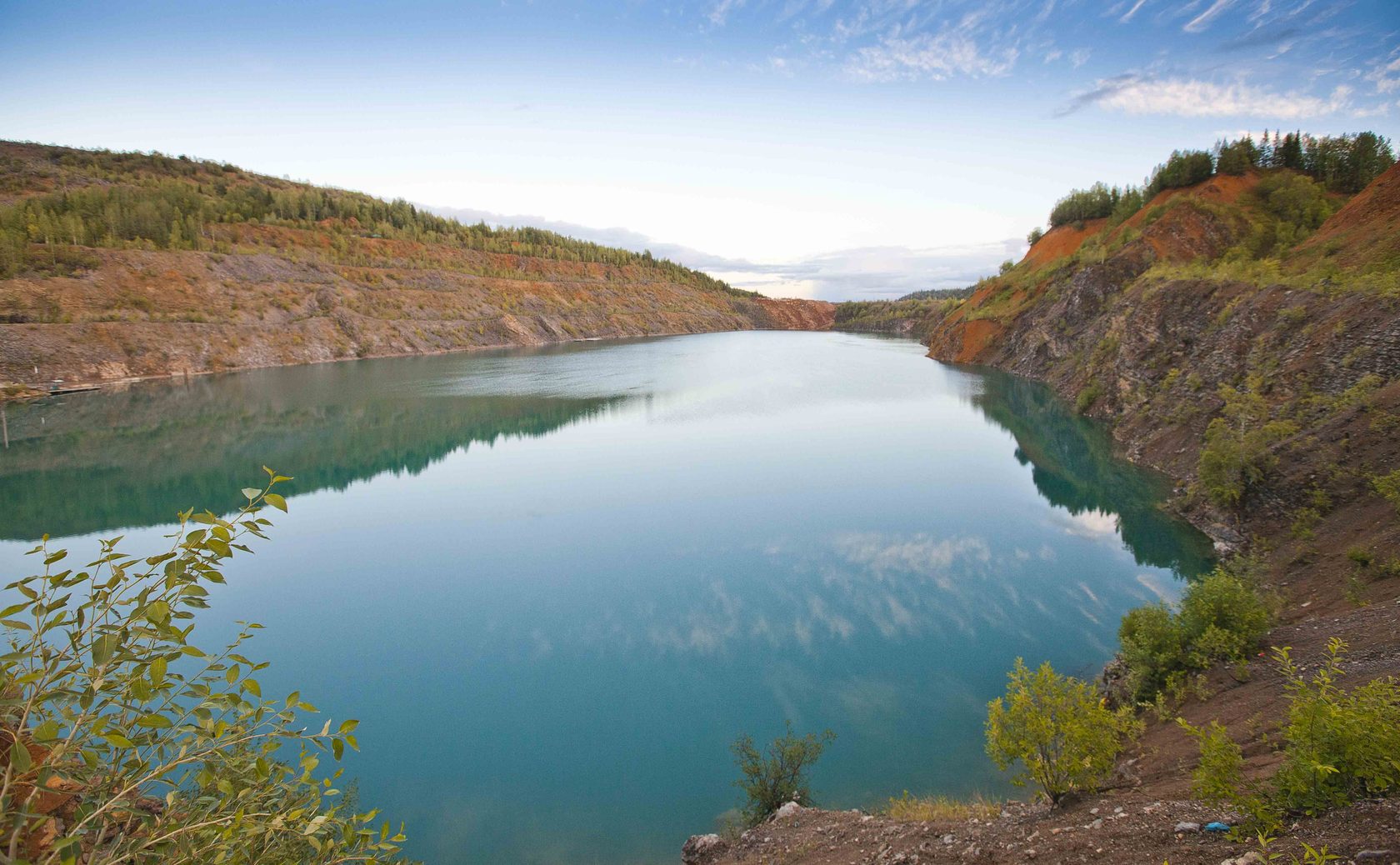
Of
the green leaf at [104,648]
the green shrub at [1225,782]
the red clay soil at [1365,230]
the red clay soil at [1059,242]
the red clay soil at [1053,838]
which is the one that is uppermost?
the red clay soil at [1059,242]

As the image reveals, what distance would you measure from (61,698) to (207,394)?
48.8 m

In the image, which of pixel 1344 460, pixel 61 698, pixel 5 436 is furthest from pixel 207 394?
pixel 1344 460

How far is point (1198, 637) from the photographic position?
938 cm

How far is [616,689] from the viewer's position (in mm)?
11211

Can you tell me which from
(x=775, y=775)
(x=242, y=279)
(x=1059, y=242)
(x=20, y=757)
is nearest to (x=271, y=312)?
(x=242, y=279)

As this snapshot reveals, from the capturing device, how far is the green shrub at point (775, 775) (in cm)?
838

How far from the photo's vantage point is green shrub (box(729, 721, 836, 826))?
8.38 m

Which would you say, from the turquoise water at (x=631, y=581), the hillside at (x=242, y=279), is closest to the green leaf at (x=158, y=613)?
the turquoise water at (x=631, y=581)

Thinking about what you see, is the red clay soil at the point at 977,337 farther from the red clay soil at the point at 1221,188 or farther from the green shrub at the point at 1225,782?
the green shrub at the point at 1225,782

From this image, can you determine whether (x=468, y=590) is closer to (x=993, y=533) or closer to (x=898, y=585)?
(x=898, y=585)

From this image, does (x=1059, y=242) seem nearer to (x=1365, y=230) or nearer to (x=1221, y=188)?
(x=1221, y=188)

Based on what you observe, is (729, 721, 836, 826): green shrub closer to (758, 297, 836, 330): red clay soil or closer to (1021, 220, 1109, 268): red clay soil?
(1021, 220, 1109, 268): red clay soil

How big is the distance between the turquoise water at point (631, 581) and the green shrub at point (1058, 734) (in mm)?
2620

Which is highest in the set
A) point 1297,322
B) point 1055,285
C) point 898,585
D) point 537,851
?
point 1055,285
